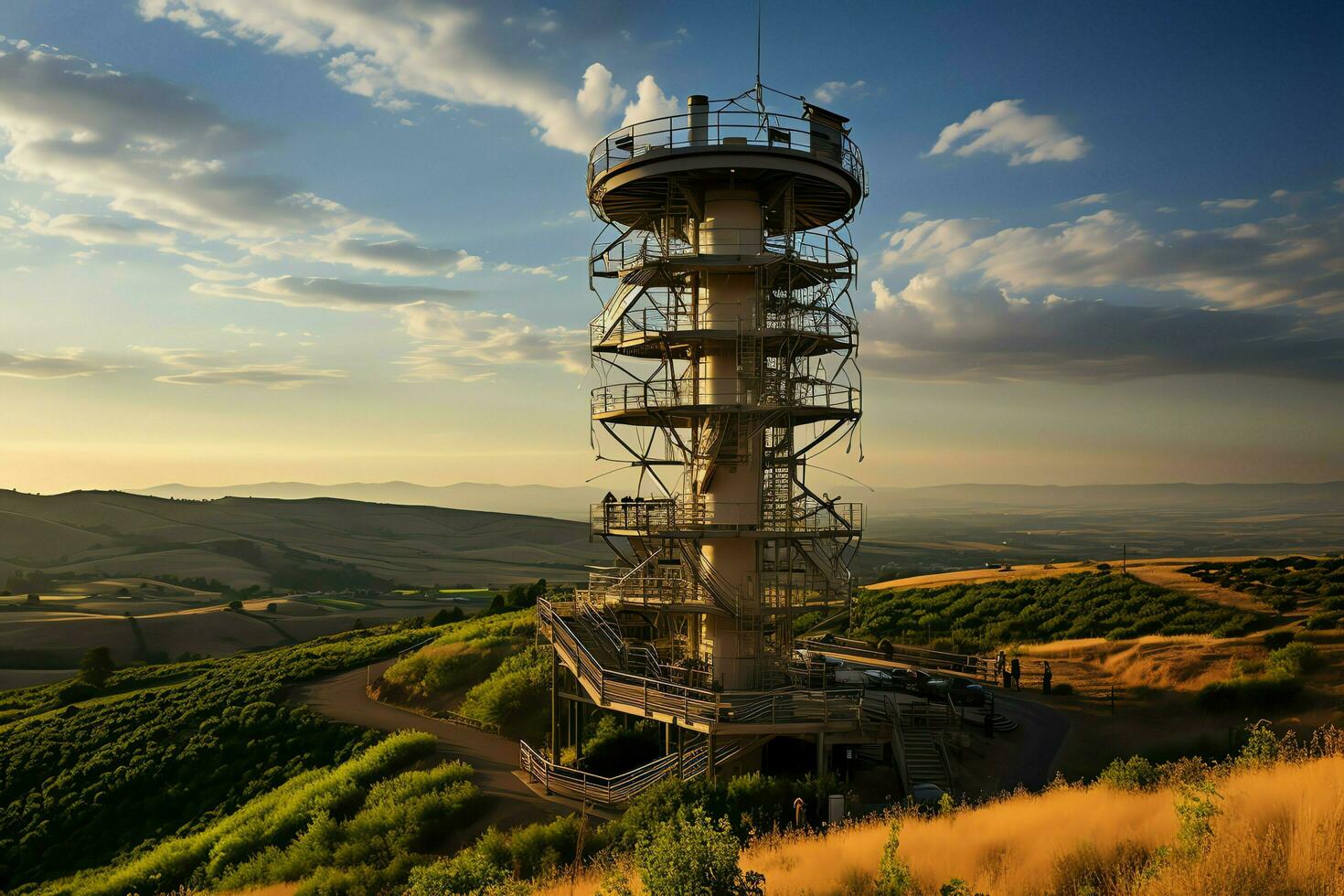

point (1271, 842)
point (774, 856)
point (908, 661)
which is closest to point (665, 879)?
point (774, 856)

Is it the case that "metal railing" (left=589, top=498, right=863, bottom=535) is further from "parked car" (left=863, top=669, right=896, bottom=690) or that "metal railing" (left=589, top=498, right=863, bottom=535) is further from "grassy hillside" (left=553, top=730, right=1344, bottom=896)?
"grassy hillside" (left=553, top=730, right=1344, bottom=896)

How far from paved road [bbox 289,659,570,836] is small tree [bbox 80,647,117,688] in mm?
19509

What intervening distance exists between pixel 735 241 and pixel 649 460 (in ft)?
26.0

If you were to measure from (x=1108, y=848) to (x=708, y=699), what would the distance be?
14.4 m

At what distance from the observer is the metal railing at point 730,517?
28.4 meters

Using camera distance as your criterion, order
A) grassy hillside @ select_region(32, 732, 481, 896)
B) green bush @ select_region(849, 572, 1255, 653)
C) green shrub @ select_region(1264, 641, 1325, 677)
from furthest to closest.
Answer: green bush @ select_region(849, 572, 1255, 653) < green shrub @ select_region(1264, 641, 1325, 677) < grassy hillside @ select_region(32, 732, 481, 896)

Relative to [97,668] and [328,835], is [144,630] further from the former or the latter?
[328,835]

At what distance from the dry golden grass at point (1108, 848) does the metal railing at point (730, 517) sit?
1292 centimetres

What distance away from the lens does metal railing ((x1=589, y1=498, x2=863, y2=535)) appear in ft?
93.0

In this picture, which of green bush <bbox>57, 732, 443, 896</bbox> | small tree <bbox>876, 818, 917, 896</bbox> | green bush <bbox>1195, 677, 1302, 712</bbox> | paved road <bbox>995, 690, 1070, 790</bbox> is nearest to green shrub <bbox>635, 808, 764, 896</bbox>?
small tree <bbox>876, 818, 917, 896</bbox>

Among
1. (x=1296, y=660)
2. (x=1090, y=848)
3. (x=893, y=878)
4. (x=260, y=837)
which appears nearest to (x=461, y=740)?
(x=260, y=837)

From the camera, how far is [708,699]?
25.2 metres

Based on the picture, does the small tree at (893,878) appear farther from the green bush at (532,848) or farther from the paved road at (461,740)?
the paved road at (461,740)

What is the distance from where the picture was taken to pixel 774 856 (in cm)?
1430
